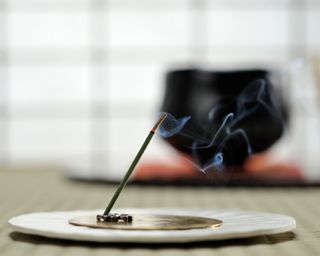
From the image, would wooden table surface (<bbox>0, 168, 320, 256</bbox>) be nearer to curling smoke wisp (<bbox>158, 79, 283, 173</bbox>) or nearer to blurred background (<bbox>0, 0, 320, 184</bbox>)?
curling smoke wisp (<bbox>158, 79, 283, 173</bbox>)

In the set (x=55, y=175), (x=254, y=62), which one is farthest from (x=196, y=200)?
(x=254, y=62)

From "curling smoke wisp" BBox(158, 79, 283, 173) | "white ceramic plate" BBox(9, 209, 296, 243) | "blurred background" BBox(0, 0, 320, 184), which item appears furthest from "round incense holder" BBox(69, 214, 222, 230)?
"blurred background" BBox(0, 0, 320, 184)

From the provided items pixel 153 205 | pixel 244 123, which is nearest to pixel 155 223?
pixel 153 205

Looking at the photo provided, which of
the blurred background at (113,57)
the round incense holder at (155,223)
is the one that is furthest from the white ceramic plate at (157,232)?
the blurred background at (113,57)

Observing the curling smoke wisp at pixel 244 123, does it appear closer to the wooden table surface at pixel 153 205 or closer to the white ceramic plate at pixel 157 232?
the wooden table surface at pixel 153 205

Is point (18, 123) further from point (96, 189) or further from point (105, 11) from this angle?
point (96, 189)

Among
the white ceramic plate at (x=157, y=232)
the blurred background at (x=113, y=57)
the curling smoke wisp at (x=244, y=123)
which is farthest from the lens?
the blurred background at (x=113, y=57)
